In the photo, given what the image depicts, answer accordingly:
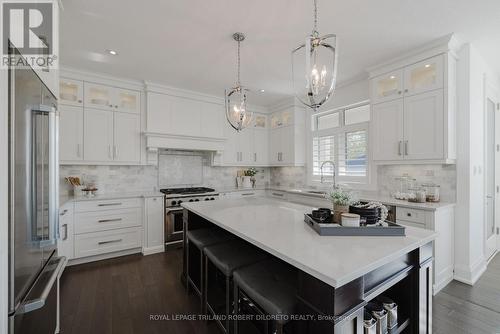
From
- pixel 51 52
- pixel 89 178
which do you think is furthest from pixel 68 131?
pixel 51 52

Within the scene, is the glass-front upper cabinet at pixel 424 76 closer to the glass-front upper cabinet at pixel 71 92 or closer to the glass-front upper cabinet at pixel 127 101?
the glass-front upper cabinet at pixel 127 101

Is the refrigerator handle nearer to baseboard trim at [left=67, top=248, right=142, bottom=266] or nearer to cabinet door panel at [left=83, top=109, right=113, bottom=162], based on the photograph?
baseboard trim at [left=67, top=248, right=142, bottom=266]

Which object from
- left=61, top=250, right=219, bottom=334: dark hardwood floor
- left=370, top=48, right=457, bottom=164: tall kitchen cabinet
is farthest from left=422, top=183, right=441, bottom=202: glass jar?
left=61, top=250, right=219, bottom=334: dark hardwood floor

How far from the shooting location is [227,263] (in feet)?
5.67

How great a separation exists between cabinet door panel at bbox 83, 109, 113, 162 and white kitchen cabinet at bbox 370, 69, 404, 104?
3956mm

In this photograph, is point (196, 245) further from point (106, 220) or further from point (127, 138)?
point (127, 138)

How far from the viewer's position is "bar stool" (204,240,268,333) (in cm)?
172

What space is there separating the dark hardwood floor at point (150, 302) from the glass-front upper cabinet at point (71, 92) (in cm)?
231

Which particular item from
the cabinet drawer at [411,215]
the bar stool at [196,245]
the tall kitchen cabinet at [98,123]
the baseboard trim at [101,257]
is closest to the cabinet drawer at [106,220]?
the baseboard trim at [101,257]

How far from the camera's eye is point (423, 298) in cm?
148

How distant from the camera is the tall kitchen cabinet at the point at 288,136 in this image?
4602mm

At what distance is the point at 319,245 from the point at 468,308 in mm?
2135

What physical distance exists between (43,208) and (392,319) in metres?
2.21

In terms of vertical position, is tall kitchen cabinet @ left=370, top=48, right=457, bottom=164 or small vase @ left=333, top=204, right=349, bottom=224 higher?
tall kitchen cabinet @ left=370, top=48, right=457, bottom=164
